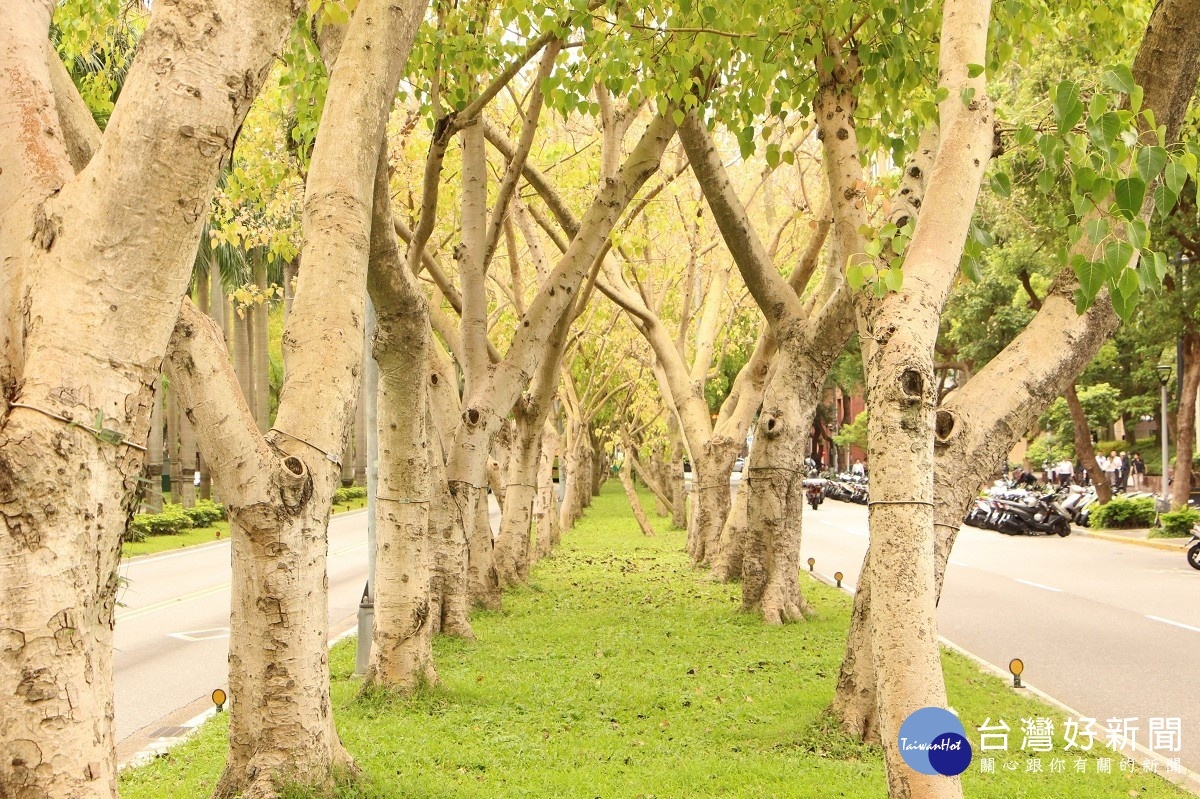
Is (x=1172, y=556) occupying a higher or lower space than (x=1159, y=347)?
lower

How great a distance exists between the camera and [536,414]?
13.6 meters

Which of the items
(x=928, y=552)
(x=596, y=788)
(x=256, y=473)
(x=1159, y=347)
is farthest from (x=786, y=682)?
(x=1159, y=347)

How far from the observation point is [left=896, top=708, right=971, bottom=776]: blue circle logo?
361cm

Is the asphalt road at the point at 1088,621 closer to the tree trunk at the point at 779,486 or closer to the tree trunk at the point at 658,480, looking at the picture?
the tree trunk at the point at 779,486

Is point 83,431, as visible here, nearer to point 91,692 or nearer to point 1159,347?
point 91,692

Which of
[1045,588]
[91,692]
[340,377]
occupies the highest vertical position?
[340,377]

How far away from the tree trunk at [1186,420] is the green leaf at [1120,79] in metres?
21.0

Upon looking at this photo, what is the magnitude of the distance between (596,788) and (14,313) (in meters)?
3.97

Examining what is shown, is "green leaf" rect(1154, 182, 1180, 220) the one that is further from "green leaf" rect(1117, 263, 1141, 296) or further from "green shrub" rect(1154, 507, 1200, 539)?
"green shrub" rect(1154, 507, 1200, 539)

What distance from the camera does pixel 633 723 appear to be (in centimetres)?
708

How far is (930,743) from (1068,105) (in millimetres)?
2264

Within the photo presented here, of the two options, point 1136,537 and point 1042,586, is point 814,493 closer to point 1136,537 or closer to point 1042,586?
point 1136,537

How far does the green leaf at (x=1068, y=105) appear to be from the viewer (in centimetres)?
343

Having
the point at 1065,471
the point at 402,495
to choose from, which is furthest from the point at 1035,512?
the point at 402,495
